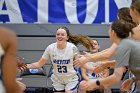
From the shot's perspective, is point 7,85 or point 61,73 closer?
point 7,85

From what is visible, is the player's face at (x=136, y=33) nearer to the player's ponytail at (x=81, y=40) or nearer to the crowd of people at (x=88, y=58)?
the crowd of people at (x=88, y=58)

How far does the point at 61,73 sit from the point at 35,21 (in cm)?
230

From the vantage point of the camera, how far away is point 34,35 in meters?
9.59

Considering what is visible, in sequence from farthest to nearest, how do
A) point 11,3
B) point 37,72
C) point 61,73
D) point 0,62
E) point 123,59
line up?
point 11,3, point 37,72, point 61,73, point 123,59, point 0,62

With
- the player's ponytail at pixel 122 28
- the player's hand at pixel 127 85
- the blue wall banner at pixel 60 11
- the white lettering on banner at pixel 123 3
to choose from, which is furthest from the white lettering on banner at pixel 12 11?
the player's ponytail at pixel 122 28

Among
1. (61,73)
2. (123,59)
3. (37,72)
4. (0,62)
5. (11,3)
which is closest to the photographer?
(0,62)

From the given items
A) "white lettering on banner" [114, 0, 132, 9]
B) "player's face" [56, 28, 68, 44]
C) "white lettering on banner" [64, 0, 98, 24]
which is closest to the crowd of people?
"player's face" [56, 28, 68, 44]

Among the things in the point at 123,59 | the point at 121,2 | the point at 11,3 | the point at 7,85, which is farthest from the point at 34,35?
the point at 7,85

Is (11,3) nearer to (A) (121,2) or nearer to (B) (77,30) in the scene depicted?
(B) (77,30)

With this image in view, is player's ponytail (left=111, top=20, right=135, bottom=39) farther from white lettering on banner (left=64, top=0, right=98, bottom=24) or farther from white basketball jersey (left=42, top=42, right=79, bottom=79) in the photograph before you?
white lettering on banner (left=64, top=0, right=98, bottom=24)

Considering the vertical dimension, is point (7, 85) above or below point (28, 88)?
above

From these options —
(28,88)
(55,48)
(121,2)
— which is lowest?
(28,88)

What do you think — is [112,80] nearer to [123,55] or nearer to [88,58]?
[123,55]

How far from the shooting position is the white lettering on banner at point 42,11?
9366 mm
